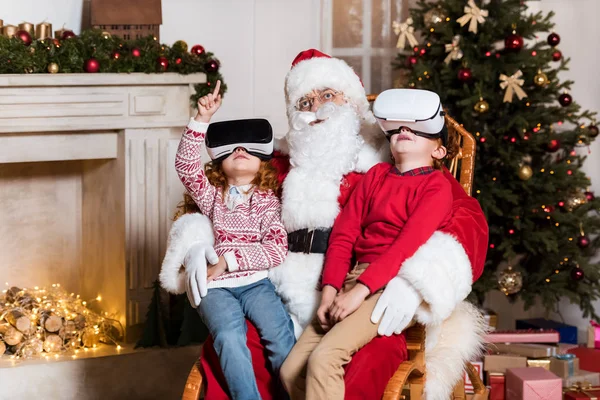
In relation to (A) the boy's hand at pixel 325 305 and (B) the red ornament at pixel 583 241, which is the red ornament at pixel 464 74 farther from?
(A) the boy's hand at pixel 325 305

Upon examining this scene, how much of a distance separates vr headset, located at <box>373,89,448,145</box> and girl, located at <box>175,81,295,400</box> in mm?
425

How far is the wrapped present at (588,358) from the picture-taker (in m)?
4.10

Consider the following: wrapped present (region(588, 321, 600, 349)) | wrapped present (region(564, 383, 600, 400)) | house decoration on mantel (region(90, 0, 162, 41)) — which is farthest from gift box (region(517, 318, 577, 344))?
house decoration on mantel (region(90, 0, 162, 41))

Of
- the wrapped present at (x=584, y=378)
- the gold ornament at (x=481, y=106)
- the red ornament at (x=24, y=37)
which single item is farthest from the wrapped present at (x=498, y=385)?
the red ornament at (x=24, y=37)

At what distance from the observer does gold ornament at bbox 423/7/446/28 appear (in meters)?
4.16

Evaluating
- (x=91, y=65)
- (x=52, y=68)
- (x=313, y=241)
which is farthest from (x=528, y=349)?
(x=52, y=68)

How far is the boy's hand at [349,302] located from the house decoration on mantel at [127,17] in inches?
79.0

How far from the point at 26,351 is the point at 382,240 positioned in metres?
1.96

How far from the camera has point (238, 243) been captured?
271cm

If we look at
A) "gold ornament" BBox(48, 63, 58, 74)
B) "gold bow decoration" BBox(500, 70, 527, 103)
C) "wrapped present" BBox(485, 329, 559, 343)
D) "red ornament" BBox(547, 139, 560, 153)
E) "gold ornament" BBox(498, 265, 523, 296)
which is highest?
"gold ornament" BBox(48, 63, 58, 74)

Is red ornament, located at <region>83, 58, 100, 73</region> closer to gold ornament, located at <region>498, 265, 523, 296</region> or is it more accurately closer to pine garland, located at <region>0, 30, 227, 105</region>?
pine garland, located at <region>0, 30, 227, 105</region>

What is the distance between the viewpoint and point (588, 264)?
419 centimetres

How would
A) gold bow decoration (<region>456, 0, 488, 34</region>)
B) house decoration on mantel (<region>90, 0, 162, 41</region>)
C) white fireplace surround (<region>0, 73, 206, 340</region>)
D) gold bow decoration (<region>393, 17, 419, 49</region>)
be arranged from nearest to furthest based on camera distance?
white fireplace surround (<region>0, 73, 206, 340</region>)
house decoration on mantel (<region>90, 0, 162, 41</region>)
gold bow decoration (<region>456, 0, 488, 34</region>)
gold bow decoration (<region>393, 17, 419, 49</region>)

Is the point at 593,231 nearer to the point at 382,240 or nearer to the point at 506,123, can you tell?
the point at 506,123
